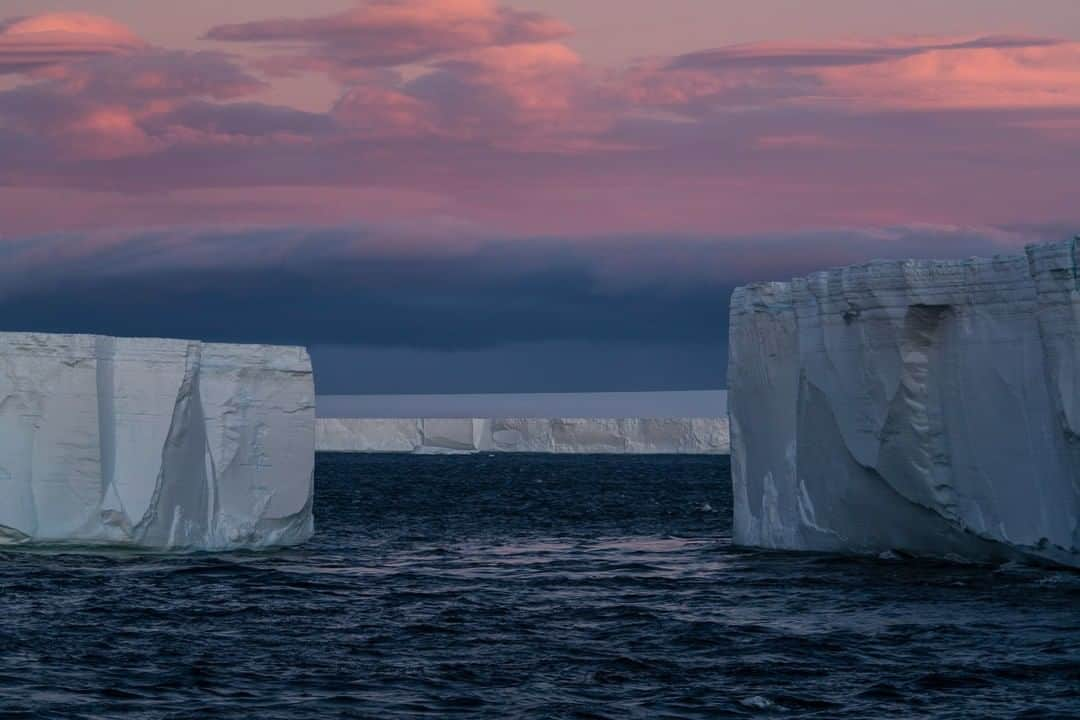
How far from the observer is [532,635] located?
19500 millimetres

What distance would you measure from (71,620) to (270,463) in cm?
744

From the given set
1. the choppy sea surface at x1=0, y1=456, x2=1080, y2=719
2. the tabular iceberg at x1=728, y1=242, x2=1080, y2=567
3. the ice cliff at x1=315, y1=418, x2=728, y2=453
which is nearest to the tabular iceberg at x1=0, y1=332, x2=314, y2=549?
the choppy sea surface at x1=0, y1=456, x2=1080, y2=719

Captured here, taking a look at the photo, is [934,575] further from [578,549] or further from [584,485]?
[584,485]

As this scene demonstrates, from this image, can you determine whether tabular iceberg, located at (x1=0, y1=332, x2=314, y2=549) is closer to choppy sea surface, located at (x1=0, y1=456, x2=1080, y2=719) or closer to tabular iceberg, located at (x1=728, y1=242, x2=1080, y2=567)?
choppy sea surface, located at (x1=0, y1=456, x2=1080, y2=719)

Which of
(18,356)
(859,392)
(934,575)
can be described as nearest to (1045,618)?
(934,575)

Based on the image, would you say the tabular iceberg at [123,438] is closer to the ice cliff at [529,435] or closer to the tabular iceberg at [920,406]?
the tabular iceberg at [920,406]

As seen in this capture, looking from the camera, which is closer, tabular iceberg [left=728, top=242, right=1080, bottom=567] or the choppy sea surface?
the choppy sea surface

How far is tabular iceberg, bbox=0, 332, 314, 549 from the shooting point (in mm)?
25766

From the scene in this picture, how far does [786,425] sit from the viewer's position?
2700 centimetres

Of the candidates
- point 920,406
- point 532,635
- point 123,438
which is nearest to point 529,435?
point 123,438

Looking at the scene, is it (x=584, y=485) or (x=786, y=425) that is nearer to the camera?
(x=786, y=425)

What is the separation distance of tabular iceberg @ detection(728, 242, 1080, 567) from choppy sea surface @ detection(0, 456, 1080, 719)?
2.31 feet

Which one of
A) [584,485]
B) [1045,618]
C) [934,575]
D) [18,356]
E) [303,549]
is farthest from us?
[584,485]

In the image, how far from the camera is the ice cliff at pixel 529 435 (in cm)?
9062
